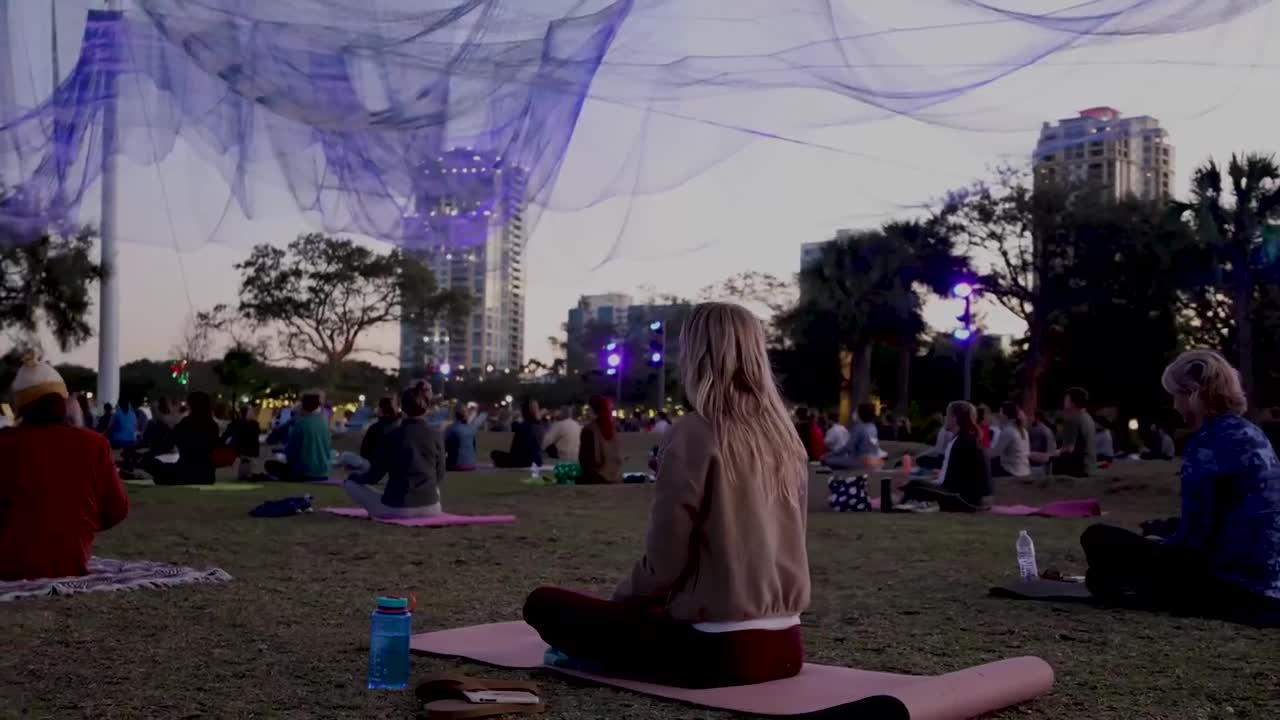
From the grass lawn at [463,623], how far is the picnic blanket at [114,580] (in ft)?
0.53

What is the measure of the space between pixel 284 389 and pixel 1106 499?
49762 millimetres

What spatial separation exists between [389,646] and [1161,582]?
4725 mm

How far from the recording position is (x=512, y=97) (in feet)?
25.6

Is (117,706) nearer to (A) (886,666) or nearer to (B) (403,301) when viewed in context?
(A) (886,666)

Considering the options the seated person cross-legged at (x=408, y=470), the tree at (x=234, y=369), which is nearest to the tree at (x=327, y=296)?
the tree at (x=234, y=369)

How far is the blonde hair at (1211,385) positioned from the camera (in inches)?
279

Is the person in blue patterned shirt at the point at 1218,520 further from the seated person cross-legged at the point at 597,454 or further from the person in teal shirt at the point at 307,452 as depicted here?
the person in teal shirt at the point at 307,452

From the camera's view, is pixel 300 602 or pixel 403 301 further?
pixel 403 301

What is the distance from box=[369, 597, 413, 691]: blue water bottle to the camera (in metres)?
5.02

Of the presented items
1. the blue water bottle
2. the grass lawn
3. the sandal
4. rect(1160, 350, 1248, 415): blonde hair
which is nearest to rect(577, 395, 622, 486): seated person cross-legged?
the grass lawn

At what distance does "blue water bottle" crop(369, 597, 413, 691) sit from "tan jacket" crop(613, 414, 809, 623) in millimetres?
1050

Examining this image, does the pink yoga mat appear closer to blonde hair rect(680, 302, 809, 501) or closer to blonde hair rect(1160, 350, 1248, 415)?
blonde hair rect(1160, 350, 1248, 415)

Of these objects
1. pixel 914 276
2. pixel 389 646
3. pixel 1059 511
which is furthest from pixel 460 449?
pixel 914 276

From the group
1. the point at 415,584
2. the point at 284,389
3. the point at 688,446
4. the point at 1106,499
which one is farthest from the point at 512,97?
the point at 284,389
